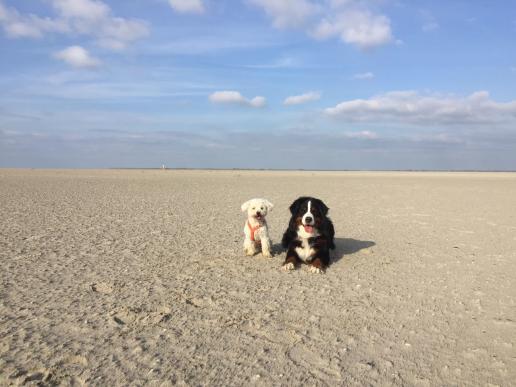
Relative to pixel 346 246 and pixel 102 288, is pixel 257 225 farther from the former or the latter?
pixel 102 288

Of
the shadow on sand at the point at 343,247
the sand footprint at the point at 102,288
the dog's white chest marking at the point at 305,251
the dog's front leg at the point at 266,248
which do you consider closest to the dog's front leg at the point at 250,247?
the dog's front leg at the point at 266,248

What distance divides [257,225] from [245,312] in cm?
244

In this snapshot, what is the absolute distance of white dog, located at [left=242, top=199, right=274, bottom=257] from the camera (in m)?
6.93

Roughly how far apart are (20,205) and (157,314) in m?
11.4

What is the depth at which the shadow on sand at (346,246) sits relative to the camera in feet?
24.5

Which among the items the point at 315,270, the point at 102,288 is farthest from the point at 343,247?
the point at 102,288

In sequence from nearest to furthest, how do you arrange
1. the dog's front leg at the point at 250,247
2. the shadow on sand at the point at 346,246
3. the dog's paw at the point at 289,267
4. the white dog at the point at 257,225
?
1. the dog's paw at the point at 289,267
2. the white dog at the point at 257,225
3. the dog's front leg at the point at 250,247
4. the shadow on sand at the point at 346,246

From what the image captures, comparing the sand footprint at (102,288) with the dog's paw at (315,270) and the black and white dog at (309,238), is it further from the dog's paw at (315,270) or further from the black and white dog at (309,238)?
the dog's paw at (315,270)

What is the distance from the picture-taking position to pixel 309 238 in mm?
6422

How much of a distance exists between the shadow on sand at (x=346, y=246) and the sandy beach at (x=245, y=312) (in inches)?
1.6

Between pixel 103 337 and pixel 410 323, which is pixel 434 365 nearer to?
pixel 410 323

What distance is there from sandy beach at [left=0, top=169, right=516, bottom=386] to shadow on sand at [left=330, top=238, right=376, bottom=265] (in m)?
0.04

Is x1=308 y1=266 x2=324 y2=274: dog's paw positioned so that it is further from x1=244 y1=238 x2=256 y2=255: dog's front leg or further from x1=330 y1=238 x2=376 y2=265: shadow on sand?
x1=244 y1=238 x2=256 y2=255: dog's front leg

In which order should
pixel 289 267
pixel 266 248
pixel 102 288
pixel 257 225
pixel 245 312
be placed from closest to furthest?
1. pixel 245 312
2. pixel 102 288
3. pixel 289 267
4. pixel 257 225
5. pixel 266 248
